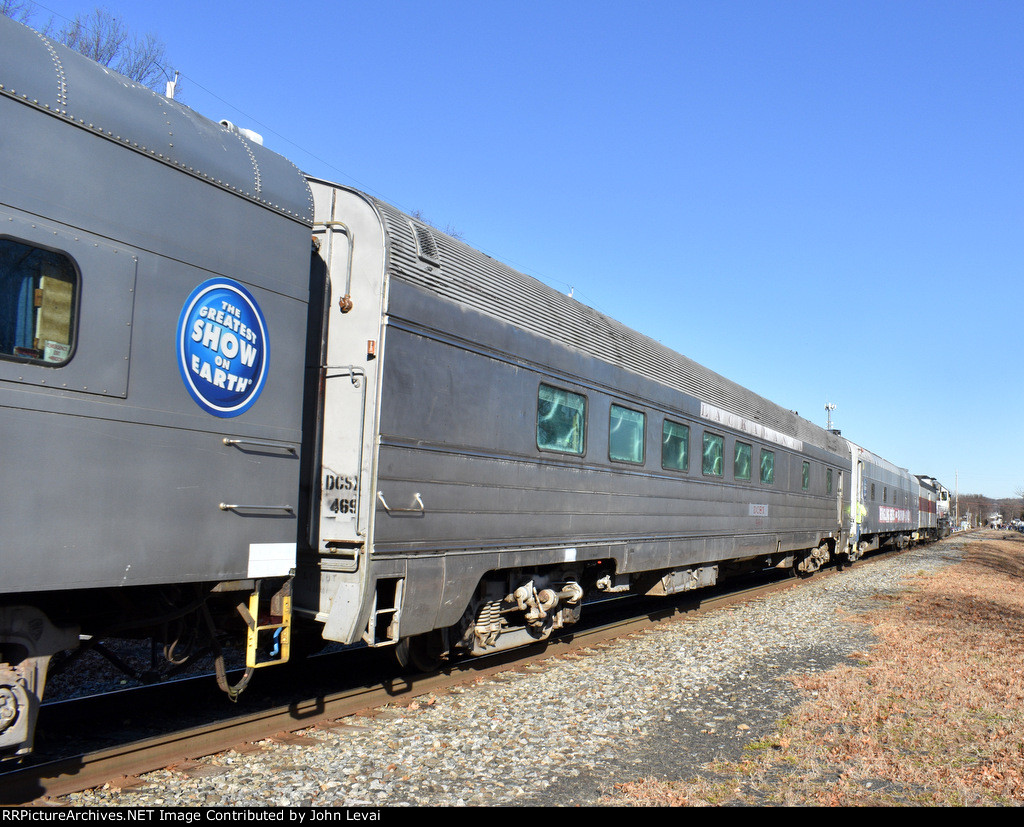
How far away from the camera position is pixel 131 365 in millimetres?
4152

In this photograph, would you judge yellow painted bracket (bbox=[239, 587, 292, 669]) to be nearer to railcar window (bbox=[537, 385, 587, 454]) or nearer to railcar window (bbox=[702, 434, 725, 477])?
railcar window (bbox=[537, 385, 587, 454])

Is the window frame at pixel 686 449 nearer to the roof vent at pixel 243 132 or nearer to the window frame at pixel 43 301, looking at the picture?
the roof vent at pixel 243 132

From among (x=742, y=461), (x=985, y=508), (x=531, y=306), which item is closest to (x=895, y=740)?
(x=531, y=306)

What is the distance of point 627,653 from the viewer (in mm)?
8969

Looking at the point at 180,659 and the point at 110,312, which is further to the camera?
the point at 180,659

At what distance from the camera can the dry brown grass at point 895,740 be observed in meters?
4.78

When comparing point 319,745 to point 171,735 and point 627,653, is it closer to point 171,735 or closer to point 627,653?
point 171,735

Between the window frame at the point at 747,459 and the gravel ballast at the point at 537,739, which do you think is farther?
the window frame at the point at 747,459

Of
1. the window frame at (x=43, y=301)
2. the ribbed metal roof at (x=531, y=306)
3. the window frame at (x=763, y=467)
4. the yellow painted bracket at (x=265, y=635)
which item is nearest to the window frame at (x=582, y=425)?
the ribbed metal roof at (x=531, y=306)

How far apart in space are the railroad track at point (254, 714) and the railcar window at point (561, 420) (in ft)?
7.45

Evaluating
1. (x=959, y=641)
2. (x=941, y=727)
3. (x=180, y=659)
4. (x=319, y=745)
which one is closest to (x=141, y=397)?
(x=180, y=659)

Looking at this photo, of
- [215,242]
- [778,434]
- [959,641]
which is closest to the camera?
[215,242]

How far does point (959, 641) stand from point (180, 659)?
370 inches

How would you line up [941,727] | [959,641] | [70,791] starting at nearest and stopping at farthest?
[70,791] < [941,727] < [959,641]
